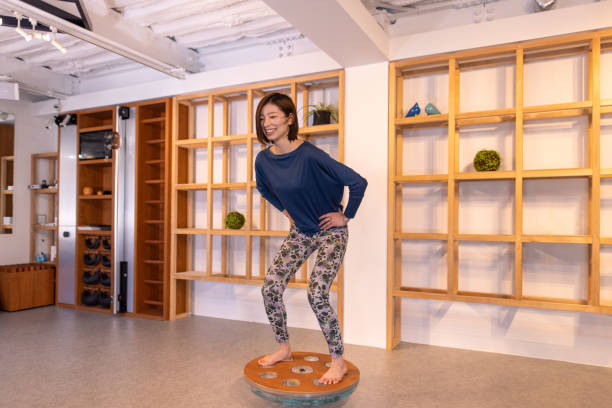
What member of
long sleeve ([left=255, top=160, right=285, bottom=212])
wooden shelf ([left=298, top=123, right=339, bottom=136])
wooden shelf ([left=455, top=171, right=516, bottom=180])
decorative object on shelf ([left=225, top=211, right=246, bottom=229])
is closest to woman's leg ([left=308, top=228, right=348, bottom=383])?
long sleeve ([left=255, top=160, right=285, bottom=212])

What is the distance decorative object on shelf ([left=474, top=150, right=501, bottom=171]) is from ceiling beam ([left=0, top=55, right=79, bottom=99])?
4.71 meters

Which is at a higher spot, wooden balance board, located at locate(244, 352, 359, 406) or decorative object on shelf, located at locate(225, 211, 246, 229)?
decorative object on shelf, located at locate(225, 211, 246, 229)

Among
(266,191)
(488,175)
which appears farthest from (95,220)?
(488,175)

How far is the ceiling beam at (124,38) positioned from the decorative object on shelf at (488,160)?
291 cm

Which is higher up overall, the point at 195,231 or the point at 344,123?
the point at 344,123

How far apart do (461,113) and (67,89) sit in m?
4.65

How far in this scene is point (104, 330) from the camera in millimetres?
4082

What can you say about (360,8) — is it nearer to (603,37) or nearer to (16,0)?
(603,37)

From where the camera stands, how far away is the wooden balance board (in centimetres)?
225

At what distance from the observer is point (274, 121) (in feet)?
8.30

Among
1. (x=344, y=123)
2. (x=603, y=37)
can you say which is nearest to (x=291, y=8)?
(x=344, y=123)

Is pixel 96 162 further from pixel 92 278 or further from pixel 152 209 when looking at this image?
pixel 92 278

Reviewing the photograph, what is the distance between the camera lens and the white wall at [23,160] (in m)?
5.65

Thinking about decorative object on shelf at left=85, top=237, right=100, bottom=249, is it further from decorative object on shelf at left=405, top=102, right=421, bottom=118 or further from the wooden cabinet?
decorative object on shelf at left=405, top=102, right=421, bottom=118
